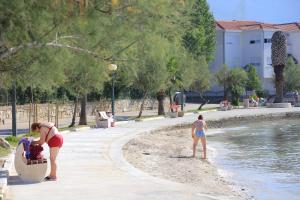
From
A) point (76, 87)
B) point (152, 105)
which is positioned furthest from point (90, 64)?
point (152, 105)

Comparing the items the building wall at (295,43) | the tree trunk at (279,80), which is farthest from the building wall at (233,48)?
the tree trunk at (279,80)

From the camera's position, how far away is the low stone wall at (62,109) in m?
34.2

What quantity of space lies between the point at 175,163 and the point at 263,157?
4.87m

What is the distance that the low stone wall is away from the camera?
34.2m

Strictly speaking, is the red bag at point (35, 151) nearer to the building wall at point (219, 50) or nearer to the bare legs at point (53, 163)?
the bare legs at point (53, 163)

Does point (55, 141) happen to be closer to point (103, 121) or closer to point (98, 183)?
point (98, 183)

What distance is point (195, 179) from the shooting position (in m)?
16.0

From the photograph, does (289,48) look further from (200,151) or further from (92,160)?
(92,160)

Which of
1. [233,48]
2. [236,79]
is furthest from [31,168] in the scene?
[233,48]

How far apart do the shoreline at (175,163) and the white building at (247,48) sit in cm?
4882

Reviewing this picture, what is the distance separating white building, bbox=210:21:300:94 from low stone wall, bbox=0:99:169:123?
30004 mm

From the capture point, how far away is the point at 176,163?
19891 millimetres

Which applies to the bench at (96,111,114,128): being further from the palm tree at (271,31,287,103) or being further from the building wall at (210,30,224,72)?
the building wall at (210,30,224,72)

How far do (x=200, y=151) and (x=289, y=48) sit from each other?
209ft
